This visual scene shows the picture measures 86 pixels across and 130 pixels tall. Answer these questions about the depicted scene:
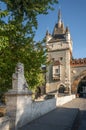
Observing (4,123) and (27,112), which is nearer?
(4,123)

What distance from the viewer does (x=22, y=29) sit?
14.2m

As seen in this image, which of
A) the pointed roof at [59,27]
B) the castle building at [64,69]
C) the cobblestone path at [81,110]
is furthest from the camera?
the pointed roof at [59,27]

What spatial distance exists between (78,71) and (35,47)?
28946mm

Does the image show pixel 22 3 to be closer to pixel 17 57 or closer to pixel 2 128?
pixel 17 57

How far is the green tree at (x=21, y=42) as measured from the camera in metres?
11.5

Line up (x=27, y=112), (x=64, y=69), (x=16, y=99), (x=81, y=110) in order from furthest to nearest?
(x=64, y=69)
(x=81, y=110)
(x=27, y=112)
(x=16, y=99)

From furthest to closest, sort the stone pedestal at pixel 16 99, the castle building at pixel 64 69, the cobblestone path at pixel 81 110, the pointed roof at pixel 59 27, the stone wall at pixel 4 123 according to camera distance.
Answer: the pointed roof at pixel 59 27, the castle building at pixel 64 69, the cobblestone path at pixel 81 110, the stone pedestal at pixel 16 99, the stone wall at pixel 4 123

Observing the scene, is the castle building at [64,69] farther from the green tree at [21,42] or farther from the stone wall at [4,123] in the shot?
the stone wall at [4,123]

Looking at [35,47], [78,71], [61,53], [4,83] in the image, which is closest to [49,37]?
[61,53]

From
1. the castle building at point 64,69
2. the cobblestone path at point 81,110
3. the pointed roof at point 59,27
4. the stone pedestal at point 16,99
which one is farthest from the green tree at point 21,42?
the pointed roof at point 59,27

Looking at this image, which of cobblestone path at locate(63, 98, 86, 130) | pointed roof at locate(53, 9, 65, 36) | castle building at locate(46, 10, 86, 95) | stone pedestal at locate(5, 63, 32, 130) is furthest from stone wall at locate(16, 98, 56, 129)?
pointed roof at locate(53, 9, 65, 36)

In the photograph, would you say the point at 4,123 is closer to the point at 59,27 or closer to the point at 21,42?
the point at 21,42

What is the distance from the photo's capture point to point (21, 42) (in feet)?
47.4

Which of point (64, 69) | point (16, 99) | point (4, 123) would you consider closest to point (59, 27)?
point (64, 69)
